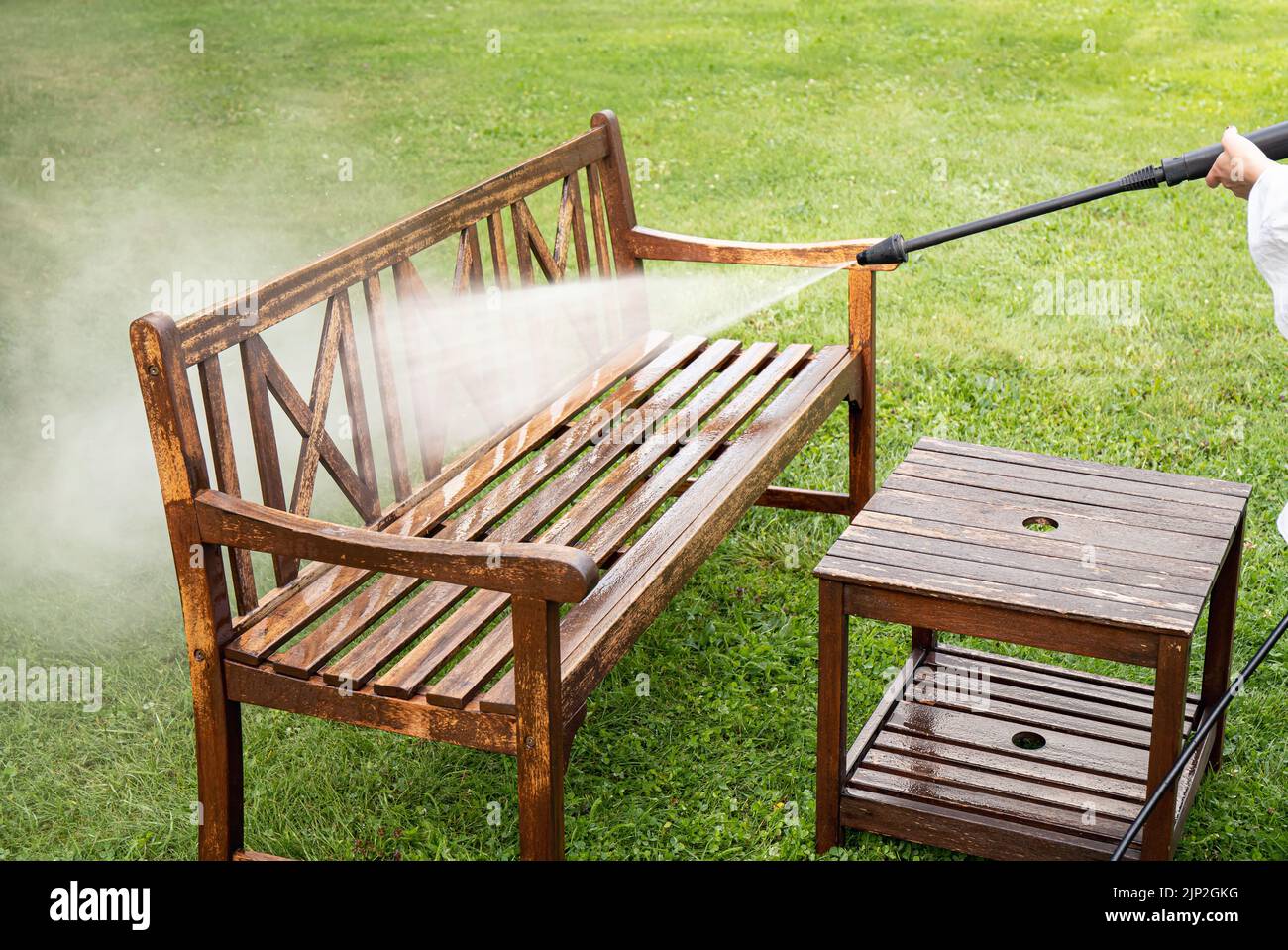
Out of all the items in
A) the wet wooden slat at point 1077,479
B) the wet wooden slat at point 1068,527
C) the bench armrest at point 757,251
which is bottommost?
the wet wooden slat at point 1068,527

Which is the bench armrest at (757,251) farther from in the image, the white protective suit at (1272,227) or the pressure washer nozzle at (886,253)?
the white protective suit at (1272,227)

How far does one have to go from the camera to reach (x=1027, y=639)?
9.11 feet

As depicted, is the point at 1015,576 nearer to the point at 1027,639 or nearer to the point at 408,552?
the point at 1027,639

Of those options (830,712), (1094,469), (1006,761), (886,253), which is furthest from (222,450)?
(1094,469)

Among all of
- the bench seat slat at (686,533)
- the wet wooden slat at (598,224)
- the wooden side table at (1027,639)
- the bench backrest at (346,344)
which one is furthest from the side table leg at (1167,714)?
the wet wooden slat at (598,224)

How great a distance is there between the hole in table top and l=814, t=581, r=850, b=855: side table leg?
50cm

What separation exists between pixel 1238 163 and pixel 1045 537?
85cm

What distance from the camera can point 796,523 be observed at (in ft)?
15.5

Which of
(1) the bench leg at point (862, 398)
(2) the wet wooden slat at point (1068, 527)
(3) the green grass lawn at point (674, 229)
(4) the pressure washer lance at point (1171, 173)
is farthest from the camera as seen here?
(1) the bench leg at point (862, 398)

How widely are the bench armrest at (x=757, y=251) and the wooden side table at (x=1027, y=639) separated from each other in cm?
105

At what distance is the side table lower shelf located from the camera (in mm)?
3004

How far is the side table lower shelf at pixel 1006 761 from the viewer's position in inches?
118

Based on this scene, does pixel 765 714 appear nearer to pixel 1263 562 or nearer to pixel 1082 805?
pixel 1082 805

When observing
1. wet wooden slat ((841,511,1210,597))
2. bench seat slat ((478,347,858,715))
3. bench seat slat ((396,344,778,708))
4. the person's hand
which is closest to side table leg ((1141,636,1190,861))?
wet wooden slat ((841,511,1210,597))
